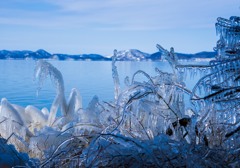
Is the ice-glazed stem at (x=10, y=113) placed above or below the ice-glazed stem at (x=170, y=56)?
below

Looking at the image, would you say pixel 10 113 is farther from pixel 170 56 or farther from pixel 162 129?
pixel 162 129

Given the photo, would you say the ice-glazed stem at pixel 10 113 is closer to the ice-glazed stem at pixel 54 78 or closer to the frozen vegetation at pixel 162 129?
the frozen vegetation at pixel 162 129

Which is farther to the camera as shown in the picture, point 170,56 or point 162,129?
point 170,56

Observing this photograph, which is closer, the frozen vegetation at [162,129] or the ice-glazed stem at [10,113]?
the frozen vegetation at [162,129]

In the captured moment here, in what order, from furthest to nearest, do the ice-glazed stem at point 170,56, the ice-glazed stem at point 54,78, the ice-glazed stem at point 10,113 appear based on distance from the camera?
the ice-glazed stem at point 54,78
the ice-glazed stem at point 10,113
the ice-glazed stem at point 170,56

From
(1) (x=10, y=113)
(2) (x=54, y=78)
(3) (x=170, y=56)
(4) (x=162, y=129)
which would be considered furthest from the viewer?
(2) (x=54, y=78)

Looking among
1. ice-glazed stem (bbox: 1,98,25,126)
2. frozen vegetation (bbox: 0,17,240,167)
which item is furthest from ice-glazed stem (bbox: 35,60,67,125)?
frozen vegetation (bbox: 0,17,240,167)

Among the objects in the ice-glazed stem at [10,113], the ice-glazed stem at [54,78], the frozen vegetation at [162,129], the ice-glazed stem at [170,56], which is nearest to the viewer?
the frozen vegetation at [162,129]

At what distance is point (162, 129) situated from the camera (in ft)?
11.7

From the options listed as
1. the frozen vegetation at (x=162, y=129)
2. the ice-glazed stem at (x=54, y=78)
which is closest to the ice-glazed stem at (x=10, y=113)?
the frozen vegetation at (x=162, y=129)

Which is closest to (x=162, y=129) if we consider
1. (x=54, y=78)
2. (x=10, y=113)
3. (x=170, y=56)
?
(x=170, y=56)

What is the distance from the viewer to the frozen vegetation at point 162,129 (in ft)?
7.77

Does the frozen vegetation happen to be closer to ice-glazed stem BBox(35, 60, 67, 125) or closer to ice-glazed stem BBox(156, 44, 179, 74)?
ice-glazed stem BBox(156, 44, 179, 74)

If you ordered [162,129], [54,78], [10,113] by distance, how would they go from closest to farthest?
[162,129]
[10,113]
[54,78]
